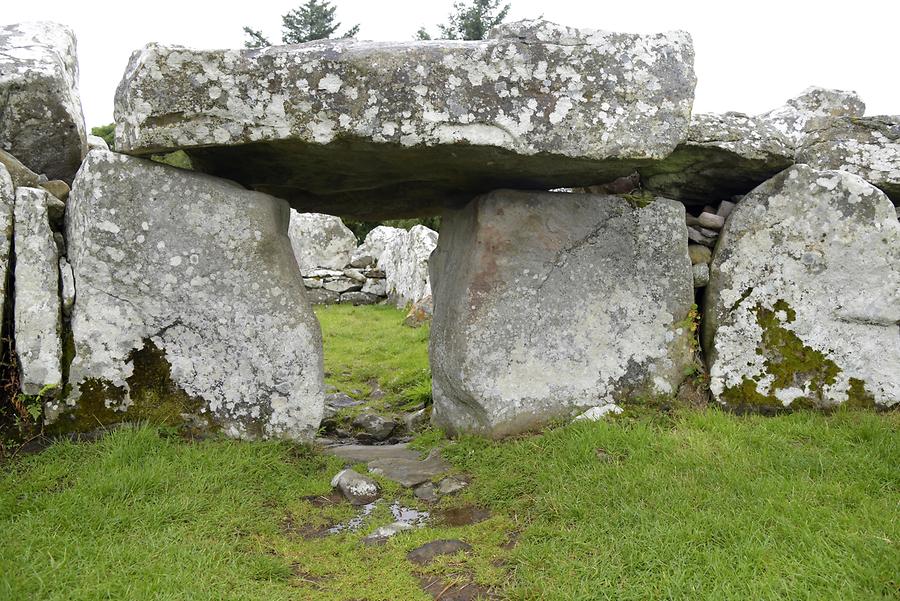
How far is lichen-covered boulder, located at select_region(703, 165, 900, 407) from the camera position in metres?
5.34

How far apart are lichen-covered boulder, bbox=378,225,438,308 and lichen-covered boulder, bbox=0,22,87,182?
6972 millimetres

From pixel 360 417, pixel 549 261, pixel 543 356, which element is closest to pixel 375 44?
pixel 549 261

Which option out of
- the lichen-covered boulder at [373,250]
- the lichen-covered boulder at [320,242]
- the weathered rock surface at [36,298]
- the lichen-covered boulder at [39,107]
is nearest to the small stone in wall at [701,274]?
the weathered rock surface at [36,298]

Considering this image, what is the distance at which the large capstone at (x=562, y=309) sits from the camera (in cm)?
538

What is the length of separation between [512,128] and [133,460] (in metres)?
3.24

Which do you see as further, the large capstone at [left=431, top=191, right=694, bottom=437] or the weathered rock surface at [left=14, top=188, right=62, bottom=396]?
the large capstone at [left=431, top=191, right=694, bottom=437]

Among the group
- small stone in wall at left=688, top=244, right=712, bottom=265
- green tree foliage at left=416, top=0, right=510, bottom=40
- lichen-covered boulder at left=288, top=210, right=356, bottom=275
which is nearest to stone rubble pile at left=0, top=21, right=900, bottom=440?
small stone in wall at left=688, top=244, right=712, bottom=265

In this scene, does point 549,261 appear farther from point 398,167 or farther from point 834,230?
point 834,230

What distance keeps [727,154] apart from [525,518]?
11.0ft

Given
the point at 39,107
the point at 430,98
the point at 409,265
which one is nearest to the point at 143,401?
the point at 39,107

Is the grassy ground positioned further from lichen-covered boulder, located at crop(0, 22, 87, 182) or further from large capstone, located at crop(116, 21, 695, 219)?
lichen-covered boulder, located at crop(0, 22, 87, 182)

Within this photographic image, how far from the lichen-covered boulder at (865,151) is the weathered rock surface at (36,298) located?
6.15m

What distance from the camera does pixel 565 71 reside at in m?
4.60

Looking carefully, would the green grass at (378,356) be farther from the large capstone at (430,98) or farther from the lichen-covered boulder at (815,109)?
the lichen-covered boulder at (815,109)
